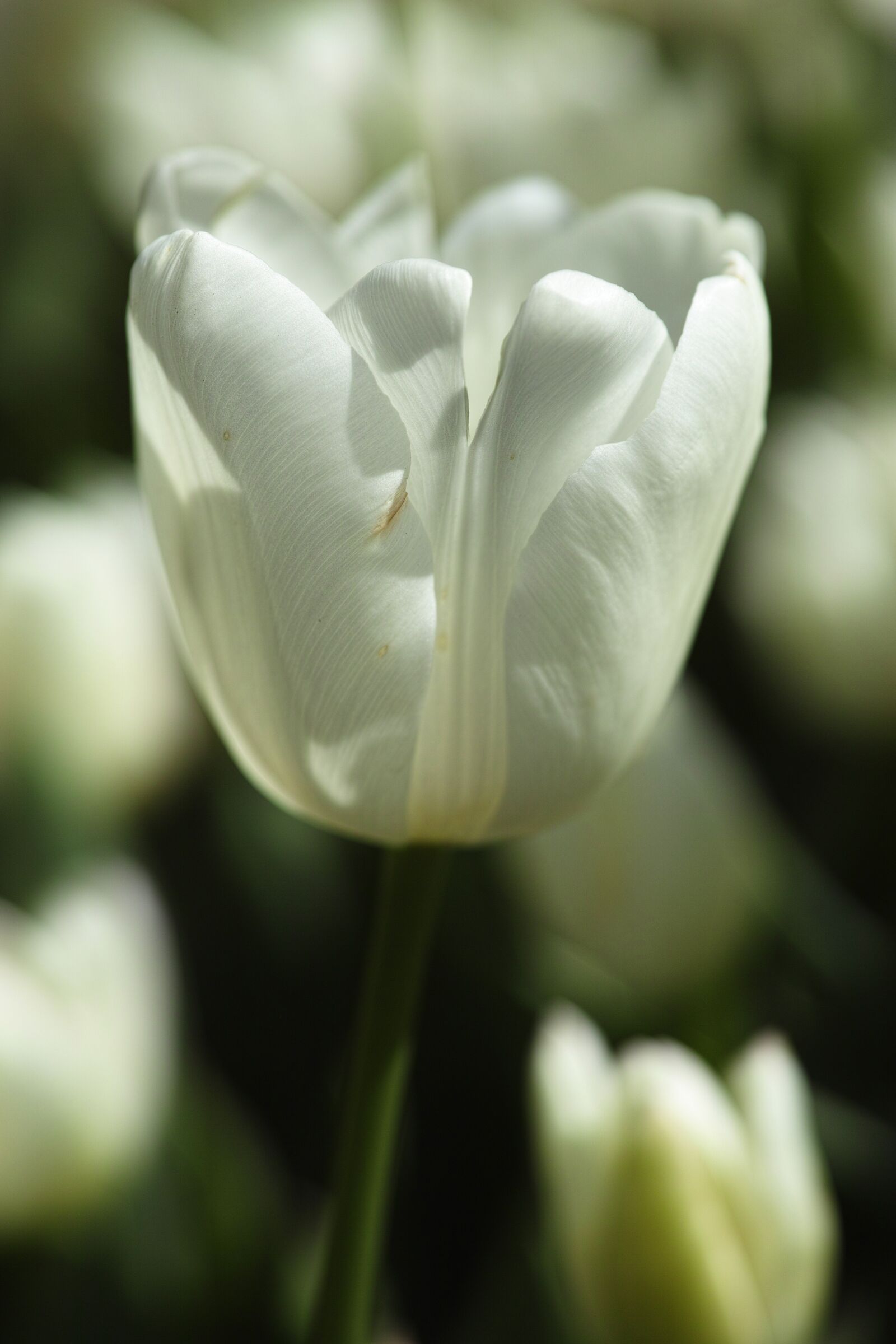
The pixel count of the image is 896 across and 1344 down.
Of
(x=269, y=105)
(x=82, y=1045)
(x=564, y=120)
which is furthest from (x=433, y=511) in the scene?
(x=269, y=105)

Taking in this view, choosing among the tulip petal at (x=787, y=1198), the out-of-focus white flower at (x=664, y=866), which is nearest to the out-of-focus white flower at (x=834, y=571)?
the out-of-focus white flower at (x=664, y=866)

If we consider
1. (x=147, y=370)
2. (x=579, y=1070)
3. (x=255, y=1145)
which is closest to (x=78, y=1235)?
(x=255, y=1145)

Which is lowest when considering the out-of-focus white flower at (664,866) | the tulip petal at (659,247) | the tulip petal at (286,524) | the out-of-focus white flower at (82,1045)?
the out-of-focus white flower at (82,1045)

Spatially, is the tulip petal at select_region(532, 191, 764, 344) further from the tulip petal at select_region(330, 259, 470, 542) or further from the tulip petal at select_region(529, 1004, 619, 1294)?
the tulip petal at select_region(529, 1004, 619, 1294)

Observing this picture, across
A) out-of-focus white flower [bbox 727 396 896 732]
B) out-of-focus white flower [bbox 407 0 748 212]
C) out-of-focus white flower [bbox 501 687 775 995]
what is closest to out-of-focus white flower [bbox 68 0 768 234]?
out-of-focus white flower [bbox 407 0 748 212]

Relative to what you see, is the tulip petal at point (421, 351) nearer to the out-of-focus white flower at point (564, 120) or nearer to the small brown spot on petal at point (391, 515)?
the small brown spot on petal at point (391, 515)

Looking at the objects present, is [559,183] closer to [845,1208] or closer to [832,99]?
[832,99]

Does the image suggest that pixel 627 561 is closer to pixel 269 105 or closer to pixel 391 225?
pixel 391 225
